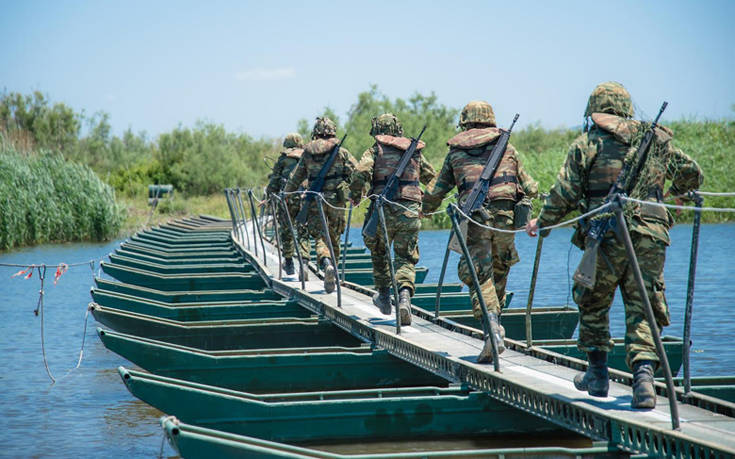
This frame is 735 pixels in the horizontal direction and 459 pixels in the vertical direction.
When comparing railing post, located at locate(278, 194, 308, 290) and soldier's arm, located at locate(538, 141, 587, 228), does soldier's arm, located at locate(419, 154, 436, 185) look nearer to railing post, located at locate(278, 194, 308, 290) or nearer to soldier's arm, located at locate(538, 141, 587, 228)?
railing post, located at locate(278, 194, 308, 290)

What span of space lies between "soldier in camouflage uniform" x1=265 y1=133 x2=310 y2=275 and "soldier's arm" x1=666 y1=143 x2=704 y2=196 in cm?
784

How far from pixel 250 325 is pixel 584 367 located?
4.47 meters

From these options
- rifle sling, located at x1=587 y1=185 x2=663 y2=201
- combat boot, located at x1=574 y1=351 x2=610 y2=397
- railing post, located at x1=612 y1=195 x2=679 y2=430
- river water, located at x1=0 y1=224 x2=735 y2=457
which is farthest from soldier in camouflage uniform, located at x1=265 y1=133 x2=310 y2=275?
railing post, located at x1=612 y1=195 x2=679 y2=430

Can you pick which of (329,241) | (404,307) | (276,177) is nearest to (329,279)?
(329,241)

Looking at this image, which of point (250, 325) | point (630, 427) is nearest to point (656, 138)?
point (630, 427)

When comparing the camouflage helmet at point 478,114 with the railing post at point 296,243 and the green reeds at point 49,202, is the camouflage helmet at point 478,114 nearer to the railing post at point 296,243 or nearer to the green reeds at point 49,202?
the railing post at point 296,243

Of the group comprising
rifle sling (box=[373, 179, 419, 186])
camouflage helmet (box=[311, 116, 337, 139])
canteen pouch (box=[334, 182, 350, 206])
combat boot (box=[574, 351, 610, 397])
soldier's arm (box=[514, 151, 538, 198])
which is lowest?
combat boot (box=[574, 351, 610, 397])

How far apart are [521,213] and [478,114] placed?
82cm

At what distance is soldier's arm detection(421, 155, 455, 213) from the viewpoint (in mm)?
7559

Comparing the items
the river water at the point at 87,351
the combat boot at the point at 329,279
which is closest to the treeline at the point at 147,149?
the river water at the point at 87,351

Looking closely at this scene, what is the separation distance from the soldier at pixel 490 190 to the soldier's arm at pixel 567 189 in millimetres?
1354

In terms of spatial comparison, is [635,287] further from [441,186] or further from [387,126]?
[387,126]

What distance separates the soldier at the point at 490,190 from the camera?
7.20 m

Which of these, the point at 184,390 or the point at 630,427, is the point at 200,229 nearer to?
the point at 184,390
